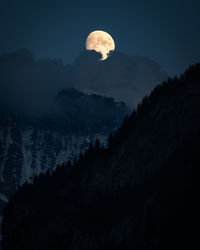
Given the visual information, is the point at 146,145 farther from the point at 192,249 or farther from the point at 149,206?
the point at 192,249

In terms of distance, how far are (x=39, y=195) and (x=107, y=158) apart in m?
23.4

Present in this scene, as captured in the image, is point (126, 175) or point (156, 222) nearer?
point (156, 222)

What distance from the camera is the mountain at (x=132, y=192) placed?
10962 cm

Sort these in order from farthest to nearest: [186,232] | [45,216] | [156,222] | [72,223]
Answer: [45,216] < [72,223] < [156,222] < [186,232]

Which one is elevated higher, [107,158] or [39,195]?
[107,158]

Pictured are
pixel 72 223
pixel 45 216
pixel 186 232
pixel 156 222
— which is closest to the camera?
pixel 186 232

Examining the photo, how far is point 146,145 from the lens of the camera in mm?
142125

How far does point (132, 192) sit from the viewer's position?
132 meters

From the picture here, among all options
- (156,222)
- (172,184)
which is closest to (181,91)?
(172,184)

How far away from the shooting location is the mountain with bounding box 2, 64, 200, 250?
110 metres

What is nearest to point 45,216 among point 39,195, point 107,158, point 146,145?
point 39,195

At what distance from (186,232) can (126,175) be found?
42576 mm

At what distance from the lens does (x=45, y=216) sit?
151 m

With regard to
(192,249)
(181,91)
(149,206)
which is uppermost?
(181,91)
